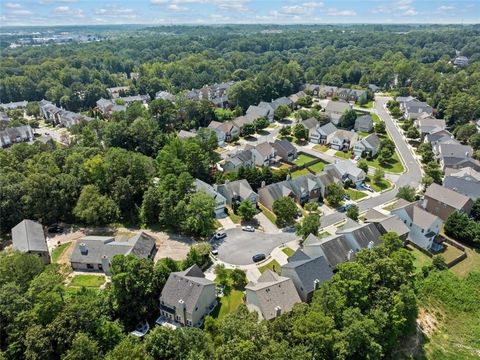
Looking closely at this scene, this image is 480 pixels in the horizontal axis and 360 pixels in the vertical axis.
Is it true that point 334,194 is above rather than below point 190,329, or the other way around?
below

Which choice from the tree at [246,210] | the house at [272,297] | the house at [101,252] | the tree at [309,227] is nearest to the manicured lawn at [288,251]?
the tree at [309,227]

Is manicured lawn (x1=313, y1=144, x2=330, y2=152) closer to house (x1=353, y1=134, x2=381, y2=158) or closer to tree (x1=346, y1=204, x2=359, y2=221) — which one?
house (x1=353, y1=134, x2=381, y2=158)

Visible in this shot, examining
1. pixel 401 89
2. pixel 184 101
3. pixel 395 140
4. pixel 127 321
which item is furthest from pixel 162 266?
pixel 401 89

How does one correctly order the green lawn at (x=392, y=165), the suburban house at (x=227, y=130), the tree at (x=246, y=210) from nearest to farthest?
the tree at (x=246, y=210), the green lawn at (x=392, y=165), the suburban house at (x=227, y=130)

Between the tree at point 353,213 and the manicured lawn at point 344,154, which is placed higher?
the tree at point 353,213

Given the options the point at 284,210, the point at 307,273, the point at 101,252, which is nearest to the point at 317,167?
the point at 284,210

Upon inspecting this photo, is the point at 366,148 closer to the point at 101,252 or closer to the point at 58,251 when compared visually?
the point at 101,252

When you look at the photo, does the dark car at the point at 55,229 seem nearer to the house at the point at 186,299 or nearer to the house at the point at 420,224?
the house at the point at 186,299

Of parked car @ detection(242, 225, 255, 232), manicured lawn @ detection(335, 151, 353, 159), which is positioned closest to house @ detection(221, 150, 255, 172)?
parked car @ detection(242, 225, 255, 232)
